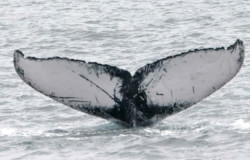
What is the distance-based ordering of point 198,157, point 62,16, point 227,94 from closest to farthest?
point 198,157
point 227,94
point 62,16

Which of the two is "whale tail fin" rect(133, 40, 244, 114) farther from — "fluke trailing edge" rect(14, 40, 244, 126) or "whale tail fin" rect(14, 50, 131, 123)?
"whale tail fin" rect(14, 50, 131, 123)

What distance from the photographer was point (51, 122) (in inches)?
523

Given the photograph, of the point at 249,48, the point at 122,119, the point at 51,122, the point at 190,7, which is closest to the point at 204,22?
the point at 190,7

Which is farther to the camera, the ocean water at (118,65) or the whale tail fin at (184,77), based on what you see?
the ocean water at (118,65)

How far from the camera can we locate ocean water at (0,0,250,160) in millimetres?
11367

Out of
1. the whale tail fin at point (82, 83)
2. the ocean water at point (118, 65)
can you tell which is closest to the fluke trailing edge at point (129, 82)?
the whale tail fin at point (82, 83)

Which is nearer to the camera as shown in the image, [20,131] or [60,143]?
[60,143]

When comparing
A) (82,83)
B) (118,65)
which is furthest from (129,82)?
(118,65)

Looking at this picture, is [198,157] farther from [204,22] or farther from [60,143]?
[204,22]

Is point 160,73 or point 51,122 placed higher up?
point 160,73

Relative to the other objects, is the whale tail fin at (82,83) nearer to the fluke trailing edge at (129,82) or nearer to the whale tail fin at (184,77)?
the fluke trailing edge at (129,82)

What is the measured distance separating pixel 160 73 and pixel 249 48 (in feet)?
27.0

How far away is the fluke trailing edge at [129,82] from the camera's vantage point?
1079 centimetres

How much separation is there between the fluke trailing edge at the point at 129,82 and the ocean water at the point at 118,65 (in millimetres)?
551
